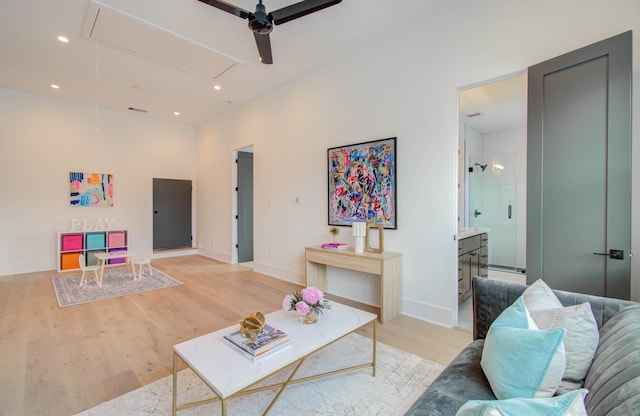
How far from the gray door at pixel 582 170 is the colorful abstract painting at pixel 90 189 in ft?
23.4

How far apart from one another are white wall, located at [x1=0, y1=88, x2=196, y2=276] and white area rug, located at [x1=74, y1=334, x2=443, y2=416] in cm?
527

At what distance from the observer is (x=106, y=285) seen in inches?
174

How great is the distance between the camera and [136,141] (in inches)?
254

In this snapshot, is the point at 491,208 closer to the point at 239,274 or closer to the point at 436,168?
the point at 436,168

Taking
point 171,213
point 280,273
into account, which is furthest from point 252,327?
point 171,213

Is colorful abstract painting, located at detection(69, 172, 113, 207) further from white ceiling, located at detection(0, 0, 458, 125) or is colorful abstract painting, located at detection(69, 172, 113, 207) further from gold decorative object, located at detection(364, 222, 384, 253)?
gold decorative object, located at detection(364, 222, 384, 253)

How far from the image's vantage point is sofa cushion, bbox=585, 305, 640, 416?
2.48 feet

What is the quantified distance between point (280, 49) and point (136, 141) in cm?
457

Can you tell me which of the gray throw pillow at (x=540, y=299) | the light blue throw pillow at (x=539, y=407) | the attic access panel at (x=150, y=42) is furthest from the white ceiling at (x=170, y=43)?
the light blue throw pillow at (x=539, y=407)

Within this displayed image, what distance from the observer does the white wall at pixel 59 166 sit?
509 cm

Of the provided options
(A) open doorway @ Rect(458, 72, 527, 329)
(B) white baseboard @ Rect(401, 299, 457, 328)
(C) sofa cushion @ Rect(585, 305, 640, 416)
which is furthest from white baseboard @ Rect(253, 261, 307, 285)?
(C) sofa cushion @ Rect(585, 305, 640, 416)

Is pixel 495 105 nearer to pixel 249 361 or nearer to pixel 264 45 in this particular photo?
pixel 264 45

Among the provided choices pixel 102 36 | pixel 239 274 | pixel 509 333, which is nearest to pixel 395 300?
pixel 509 333

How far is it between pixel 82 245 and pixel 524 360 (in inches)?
271
